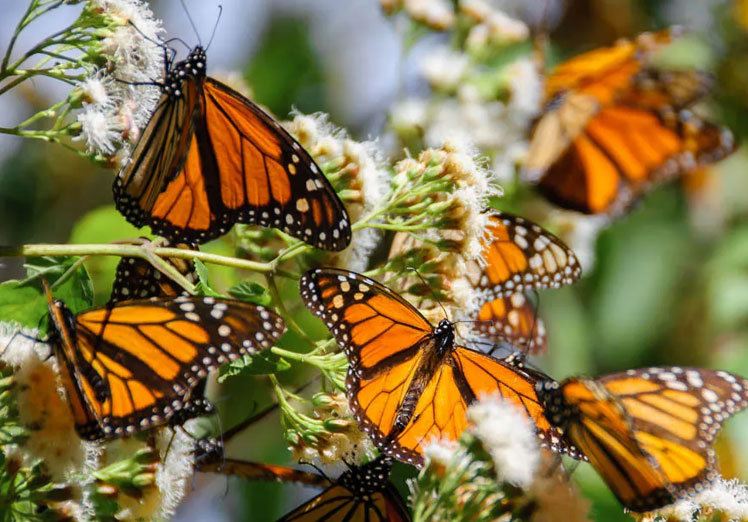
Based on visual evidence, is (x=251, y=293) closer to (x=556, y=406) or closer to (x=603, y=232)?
(x=556, y=406)

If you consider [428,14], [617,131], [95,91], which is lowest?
[617,131]

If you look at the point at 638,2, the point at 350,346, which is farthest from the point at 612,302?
the point at 350,346

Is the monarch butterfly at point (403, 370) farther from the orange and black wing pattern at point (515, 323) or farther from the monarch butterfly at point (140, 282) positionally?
the orange and black wing pattern at point (515, 323)

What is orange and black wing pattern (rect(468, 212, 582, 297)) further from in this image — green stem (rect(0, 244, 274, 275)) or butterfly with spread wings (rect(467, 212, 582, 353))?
green stem (rect(0, 244, 274, 275))

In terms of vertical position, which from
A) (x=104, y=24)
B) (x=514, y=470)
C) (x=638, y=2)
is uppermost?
(x=638, y=2)

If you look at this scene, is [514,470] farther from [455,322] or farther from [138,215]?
[138,215]

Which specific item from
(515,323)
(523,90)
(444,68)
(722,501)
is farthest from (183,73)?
(523,90)

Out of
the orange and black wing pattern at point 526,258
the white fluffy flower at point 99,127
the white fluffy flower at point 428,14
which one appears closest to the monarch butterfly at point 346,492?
the orange and black wing pattern at point 526,258
